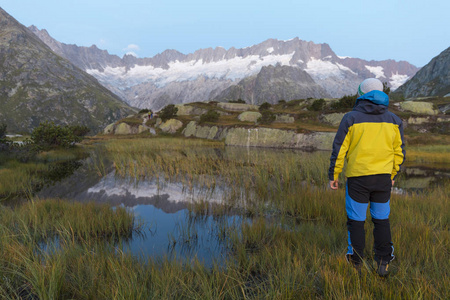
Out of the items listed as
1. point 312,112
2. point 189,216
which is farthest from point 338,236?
point 312,112

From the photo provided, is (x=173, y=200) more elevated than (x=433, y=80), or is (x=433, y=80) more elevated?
(x=433, y=80)

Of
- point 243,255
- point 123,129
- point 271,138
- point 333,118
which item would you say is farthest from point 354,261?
point 123,129

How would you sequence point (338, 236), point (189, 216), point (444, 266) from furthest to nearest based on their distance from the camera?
point (189, 216) < point (338, 236) < point (444, 266)

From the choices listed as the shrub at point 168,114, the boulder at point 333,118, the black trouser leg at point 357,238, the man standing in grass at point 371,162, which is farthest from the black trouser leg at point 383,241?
the shrub at point 168,114

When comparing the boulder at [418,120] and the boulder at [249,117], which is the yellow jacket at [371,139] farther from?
the boulder at [249,117]

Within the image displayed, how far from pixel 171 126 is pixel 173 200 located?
51.8m

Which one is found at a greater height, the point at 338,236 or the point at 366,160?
the point at 366,160

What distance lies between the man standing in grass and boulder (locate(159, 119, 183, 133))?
5706 centimetres

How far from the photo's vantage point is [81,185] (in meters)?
13.0

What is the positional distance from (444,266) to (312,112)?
54286 mm

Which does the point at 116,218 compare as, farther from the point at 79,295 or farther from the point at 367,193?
the point at 367,193

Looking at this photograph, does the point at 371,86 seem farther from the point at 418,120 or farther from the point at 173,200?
the point at 418,120

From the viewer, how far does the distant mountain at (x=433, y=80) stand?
483ft

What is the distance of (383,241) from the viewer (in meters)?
3.77
